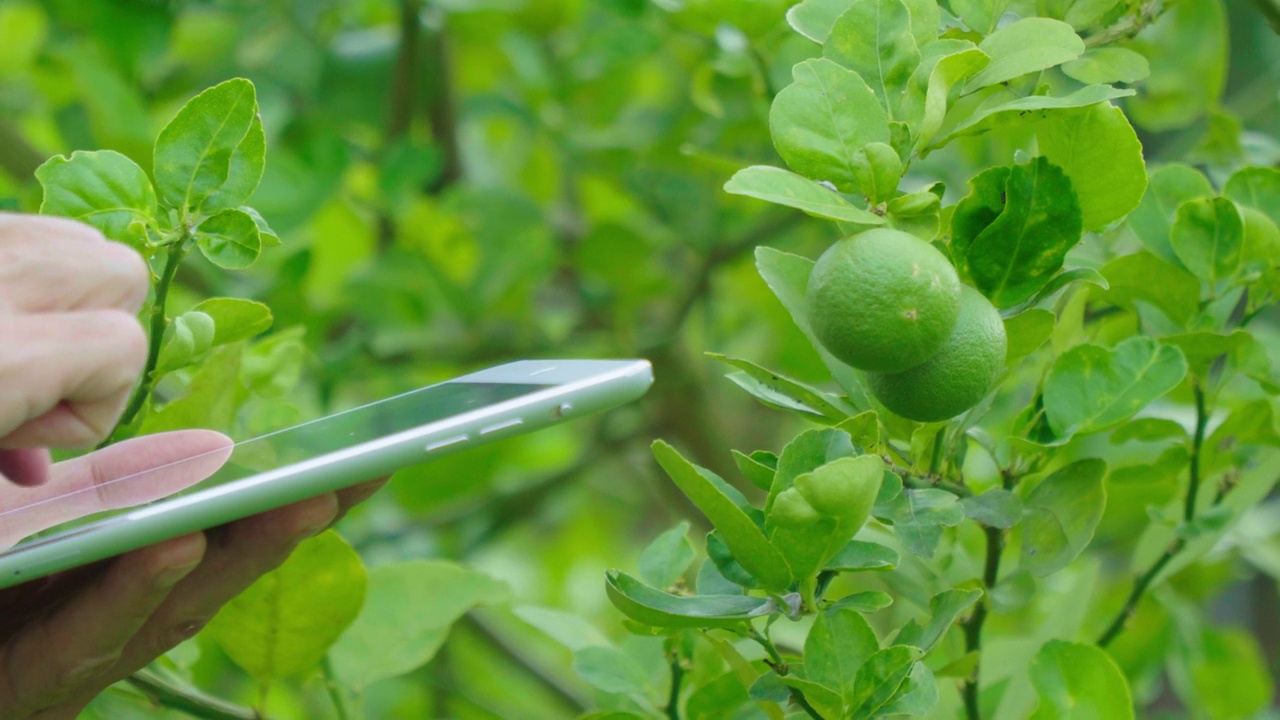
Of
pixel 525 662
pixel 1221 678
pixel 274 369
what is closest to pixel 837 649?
pixel 274 369

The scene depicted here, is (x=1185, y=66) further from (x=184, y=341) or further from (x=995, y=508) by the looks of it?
(x=184, y=341)

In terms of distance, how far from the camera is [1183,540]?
602mm

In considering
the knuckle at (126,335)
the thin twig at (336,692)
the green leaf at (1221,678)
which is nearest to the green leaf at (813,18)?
the knuckle at (126,335)

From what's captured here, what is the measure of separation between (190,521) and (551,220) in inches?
34.6

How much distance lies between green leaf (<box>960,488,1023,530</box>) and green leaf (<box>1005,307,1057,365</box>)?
5cm

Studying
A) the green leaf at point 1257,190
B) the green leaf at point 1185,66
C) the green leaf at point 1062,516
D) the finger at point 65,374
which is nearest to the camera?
the finger at point 65,374

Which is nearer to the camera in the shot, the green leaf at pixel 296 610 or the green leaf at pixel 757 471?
the green leaf at pixel 757 471

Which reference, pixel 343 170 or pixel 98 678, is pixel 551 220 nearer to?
pixel 343 170

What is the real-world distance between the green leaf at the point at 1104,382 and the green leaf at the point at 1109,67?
10 cm

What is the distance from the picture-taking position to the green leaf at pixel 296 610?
541 millimetres

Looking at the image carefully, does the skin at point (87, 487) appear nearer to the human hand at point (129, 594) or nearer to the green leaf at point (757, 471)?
the human hand at point (129, 594)

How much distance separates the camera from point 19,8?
1283 mm

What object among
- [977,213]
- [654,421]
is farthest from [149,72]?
[977,213]

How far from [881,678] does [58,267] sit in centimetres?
29
